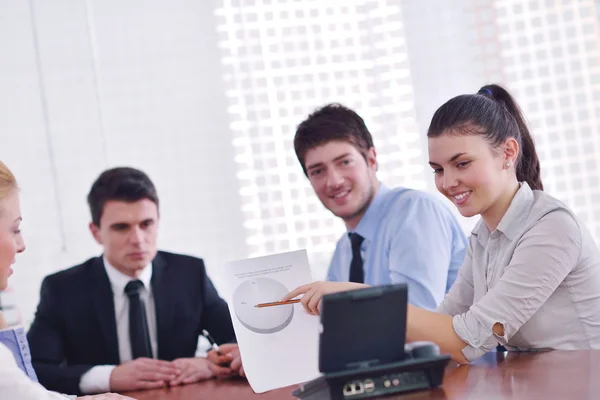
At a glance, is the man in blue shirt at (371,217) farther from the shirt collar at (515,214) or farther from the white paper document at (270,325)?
the white paper document at (270,325)

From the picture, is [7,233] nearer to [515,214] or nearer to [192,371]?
[192,371]

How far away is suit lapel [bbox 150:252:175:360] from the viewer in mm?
3031

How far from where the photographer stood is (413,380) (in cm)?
142

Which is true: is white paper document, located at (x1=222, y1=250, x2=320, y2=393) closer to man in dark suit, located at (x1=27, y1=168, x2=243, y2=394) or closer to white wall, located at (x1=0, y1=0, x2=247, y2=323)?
man in dark suit, located at (x1=27, y1=168, x2=243, y2=394)

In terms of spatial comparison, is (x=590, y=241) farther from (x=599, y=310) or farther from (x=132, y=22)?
(x=132, y=22)

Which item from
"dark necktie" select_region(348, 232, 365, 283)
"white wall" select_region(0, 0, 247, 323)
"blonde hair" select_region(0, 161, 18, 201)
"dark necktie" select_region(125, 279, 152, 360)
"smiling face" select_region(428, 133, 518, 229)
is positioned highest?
"white wall" select_region(0, 0, 247, 323)

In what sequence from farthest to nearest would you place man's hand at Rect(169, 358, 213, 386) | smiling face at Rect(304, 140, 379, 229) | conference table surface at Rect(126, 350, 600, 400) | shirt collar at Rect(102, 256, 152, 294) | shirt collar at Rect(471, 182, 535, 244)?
1. shirt collar at Rect(102, 256, 152, 294)
2. smiling face at Rect(304, 140, 379, 229)
3. man's hand at Rect(169, 358, 213, 386)
4. shirt collar at Rect(471, 182, 535, 244)
5. conference table surface at Rect(126, 350, 600, 400)

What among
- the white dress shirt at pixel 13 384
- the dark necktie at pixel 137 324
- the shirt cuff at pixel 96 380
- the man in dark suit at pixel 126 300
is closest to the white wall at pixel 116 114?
the man in dark suit at pixel 126 300

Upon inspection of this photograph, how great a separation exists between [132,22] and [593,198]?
2609mm

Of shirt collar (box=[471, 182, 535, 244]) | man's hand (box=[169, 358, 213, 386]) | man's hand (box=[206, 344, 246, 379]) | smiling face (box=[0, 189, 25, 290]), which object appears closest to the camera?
smiling face (box=[0, 189, 25, 290])

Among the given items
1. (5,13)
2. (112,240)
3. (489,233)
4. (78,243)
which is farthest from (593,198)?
(5,13)

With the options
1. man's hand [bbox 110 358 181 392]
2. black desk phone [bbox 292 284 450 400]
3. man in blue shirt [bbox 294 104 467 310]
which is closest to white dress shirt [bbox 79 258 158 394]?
man's hand [bbox 110 358 181 392]

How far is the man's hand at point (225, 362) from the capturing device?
243 centimetres

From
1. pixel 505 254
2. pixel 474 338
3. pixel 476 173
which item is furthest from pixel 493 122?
pixel 474 338
